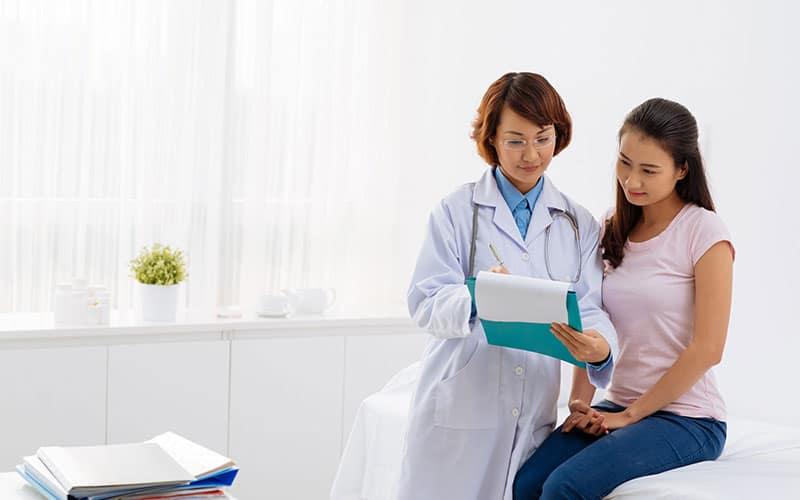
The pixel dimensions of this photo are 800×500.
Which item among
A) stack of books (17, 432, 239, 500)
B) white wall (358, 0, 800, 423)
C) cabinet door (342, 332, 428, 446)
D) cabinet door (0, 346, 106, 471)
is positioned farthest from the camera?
cabinet door (342, 332, 428, 446)

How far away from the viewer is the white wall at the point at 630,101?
2.62 meters

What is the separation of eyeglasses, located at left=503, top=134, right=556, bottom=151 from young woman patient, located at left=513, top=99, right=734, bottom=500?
17 centimetres

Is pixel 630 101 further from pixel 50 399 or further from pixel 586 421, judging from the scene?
pixel 50 399

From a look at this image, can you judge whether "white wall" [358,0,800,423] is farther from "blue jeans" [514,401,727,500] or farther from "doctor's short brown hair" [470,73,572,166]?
"doctor's short brown hair" [470,73,572,166]

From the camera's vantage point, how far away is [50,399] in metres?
3.10

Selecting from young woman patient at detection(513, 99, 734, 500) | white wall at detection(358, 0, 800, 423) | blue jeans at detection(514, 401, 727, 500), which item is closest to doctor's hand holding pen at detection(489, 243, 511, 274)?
young woman patient at detection(513, 99, 734, 500)

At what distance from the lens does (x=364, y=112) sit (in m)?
4.06

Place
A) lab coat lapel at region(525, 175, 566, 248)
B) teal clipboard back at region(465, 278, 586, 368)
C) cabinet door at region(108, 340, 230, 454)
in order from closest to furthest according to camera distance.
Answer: teal clipboard back at region(465, 278, 586, 368) < lab coat lapel at region(525, 175, 566, 248) < cabinet door at region(108, 340, 230, 454)

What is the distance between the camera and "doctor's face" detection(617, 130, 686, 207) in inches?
81.4

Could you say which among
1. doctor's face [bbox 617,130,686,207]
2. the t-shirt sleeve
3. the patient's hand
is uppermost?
doctor's face [bbox 617,130,686,207]

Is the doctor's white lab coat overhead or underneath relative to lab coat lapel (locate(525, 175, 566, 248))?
underneath

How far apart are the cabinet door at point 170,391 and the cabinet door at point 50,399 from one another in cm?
5

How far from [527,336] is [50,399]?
182 centimetres

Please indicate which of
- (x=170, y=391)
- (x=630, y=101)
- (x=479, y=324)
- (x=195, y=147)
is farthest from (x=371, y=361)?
(x=479, y=324)
